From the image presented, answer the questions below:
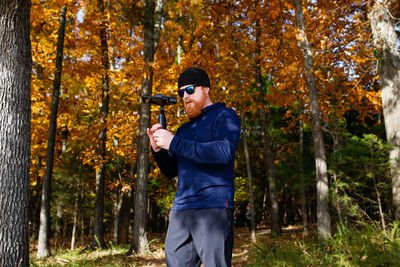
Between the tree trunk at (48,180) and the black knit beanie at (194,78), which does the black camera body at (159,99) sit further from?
the tree trunk at (48,180)

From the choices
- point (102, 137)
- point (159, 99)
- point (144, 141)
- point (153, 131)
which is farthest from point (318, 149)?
point (102, 137)

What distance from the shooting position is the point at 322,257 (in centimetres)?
518

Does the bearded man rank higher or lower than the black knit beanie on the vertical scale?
lower

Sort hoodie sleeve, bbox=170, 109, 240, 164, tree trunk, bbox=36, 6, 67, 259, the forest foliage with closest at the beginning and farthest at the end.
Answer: hoodie sleeve, bbox=170, 109, 240, 164, the forest foliage, tree trunk, bbox=36, 6, 67, 259

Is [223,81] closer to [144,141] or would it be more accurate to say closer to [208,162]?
[144,141]

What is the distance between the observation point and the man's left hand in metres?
1.97

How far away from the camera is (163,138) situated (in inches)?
78.2

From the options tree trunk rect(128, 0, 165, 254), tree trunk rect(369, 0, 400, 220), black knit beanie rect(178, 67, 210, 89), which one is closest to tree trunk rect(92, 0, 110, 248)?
tree trunk rect(128, 0, 165, 254)

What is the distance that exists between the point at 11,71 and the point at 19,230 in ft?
6.07

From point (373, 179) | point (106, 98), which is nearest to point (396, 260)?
point (373, 179)

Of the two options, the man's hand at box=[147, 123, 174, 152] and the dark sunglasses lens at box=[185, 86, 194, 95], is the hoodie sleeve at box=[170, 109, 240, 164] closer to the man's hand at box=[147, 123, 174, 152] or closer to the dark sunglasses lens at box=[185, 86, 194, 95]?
Answer: the man's hand at box=[147, 123, 174, 152]

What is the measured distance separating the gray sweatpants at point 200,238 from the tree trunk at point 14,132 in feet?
8.25

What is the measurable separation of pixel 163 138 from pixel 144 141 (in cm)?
808

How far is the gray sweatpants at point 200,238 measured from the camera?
1.87 meters
